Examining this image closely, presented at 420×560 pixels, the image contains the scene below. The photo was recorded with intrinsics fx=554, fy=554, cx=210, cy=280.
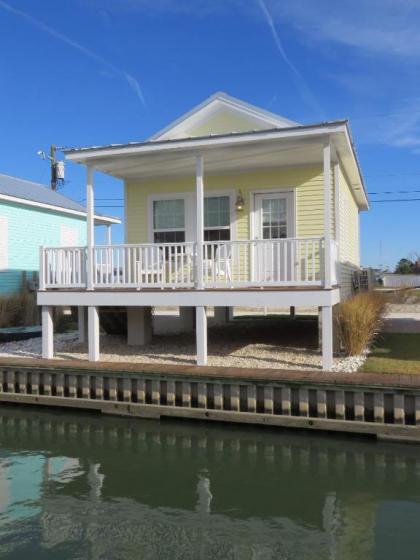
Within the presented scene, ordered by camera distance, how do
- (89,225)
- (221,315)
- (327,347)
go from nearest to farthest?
(327,347)
(89,225)
(221,315)

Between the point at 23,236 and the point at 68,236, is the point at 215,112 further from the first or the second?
the point at 68,236

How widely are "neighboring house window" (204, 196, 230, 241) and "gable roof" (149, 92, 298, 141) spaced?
5.62 ft

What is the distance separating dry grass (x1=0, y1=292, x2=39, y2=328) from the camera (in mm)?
16469

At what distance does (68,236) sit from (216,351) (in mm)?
11742

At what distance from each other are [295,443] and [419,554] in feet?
10.7

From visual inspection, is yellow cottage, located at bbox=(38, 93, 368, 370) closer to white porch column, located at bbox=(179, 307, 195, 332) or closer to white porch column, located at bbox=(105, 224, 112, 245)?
white porch column, located at bbox=(179, 307, 195, 332)

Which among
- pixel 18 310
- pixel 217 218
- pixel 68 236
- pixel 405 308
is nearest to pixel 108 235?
pixel 68 236

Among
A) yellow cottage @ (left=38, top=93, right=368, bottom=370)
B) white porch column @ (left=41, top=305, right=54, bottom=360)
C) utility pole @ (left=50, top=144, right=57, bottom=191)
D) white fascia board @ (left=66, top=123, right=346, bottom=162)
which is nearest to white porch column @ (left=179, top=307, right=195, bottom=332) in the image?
yellow cottage @ (left=38, top=93, right=368, bottom=370)

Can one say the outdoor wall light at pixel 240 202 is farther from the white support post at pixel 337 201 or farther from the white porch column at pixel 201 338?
the white porch column at pixel 201 338

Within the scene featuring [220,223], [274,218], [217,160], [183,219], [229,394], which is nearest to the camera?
[229,394]

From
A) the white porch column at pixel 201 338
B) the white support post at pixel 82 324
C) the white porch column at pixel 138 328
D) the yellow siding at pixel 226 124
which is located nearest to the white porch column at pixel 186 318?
the white porch column at pixel 138 328

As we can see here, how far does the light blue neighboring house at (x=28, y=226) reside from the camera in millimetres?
18344

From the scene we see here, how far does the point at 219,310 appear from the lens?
663 inches

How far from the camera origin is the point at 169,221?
13781 millimetres
